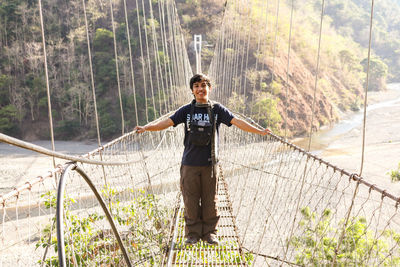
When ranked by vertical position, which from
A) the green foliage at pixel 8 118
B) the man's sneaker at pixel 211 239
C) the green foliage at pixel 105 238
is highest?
the man's sneaker at pixel 211 239

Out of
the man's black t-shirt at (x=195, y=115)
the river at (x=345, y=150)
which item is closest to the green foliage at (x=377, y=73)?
the river at (x=345, y=150)

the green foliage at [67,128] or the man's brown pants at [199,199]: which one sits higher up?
the man's brown pants at [199,199]

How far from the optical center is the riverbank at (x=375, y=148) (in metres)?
10.5

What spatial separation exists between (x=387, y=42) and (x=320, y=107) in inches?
727

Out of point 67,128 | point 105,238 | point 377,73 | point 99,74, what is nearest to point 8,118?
point 67,128

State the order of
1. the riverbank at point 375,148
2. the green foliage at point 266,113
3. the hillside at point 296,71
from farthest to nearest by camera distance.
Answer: the hillside at point 296,71 < the green foliage at point 266,113 < the riverbank at point 375,148

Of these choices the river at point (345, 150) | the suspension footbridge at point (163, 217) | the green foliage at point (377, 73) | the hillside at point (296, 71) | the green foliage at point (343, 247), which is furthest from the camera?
the green foliage at point (377, 73)

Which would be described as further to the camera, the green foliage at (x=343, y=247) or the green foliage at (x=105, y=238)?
the green foliage at (x=343, y=247)

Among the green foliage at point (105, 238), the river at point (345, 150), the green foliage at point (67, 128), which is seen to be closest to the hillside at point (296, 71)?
the river at point (345, 150)

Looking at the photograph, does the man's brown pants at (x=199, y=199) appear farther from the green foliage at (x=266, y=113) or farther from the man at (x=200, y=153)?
the green foliage at (x=266, y=113)

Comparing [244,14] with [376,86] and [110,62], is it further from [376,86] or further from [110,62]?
[376,86]

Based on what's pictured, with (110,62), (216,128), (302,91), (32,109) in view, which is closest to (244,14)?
(302,91)

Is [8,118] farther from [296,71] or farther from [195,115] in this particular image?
[195,115]

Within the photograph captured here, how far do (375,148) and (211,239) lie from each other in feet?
45.0
